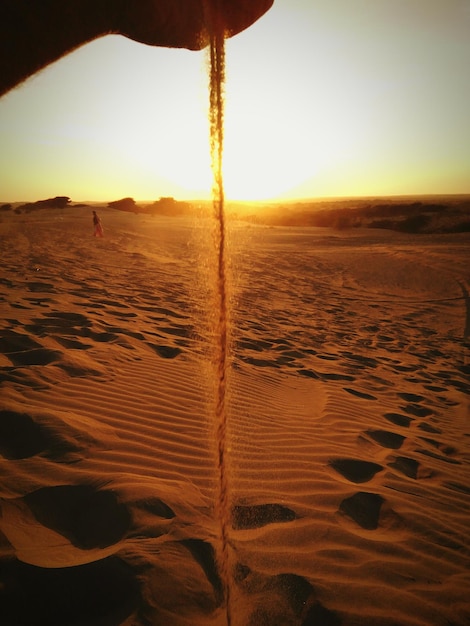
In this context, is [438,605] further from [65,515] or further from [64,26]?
[64,26]

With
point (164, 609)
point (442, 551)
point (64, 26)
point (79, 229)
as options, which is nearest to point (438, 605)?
point (442, 551)

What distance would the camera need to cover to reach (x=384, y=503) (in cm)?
231

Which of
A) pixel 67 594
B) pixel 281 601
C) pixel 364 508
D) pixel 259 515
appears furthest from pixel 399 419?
pixel 67 594

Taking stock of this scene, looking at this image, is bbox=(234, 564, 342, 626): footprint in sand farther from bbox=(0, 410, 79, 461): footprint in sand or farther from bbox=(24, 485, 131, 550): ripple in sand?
bbox=(0, 410, 79, 461): footprint in sand

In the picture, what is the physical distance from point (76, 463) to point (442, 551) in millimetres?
2193

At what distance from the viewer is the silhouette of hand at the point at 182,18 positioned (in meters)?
1.11

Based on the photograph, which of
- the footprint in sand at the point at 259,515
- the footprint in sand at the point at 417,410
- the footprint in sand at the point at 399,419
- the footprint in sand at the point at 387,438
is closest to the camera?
the footprint in sand at the point at 259,515

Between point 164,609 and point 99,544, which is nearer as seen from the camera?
point 164,609

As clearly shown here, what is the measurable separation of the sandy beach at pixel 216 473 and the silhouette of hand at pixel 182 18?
6.96ft

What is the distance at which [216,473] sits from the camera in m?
2.39

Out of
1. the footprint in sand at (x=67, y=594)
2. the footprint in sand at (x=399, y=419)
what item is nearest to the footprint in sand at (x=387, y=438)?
the footprint in sand at (x=399, y=419)

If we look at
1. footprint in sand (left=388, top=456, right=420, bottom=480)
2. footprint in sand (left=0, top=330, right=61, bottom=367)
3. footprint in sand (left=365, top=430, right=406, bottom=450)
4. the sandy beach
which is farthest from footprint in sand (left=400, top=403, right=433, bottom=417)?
footprint in sand (left=0, top=330, right=61, bottom=367)

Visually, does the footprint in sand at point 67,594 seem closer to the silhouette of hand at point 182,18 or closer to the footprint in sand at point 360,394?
the silhouette of hand at point 182,18

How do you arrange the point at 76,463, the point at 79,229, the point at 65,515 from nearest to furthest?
the point at 65,515 → the point at 76,463 → the point at 79,229
